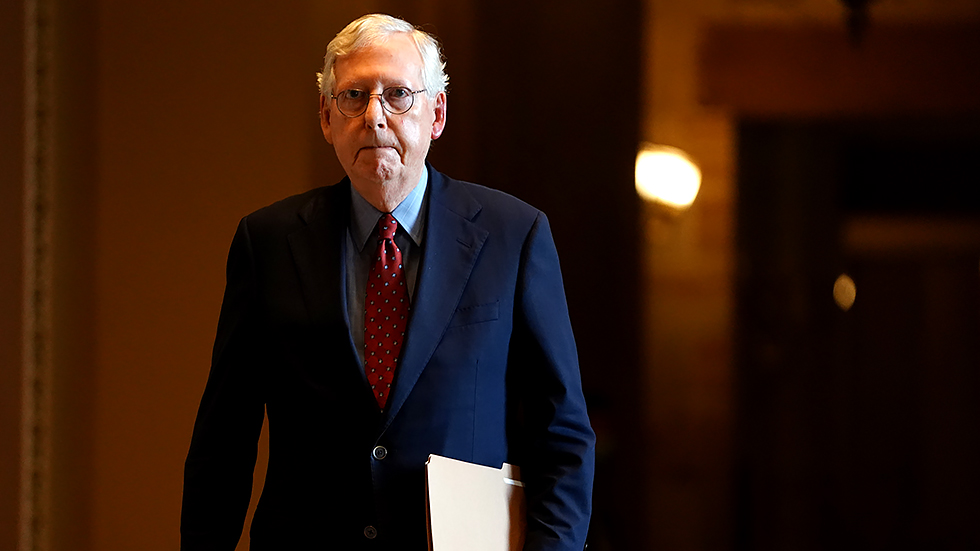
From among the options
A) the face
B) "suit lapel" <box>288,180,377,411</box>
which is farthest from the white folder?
the face

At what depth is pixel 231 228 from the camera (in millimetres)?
2725

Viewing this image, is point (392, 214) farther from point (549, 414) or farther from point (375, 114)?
point (549, 414)

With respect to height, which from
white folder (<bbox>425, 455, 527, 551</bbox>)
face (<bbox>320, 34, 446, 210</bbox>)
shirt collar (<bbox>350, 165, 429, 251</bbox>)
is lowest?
white folder (<bbox>425, 455, 527, 551</bbox>)

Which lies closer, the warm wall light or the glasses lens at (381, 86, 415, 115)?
the glasses lens at (381, 86, 415, 115)

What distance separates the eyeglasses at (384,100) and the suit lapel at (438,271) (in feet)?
0.47

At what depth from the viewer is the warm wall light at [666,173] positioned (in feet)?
9.15

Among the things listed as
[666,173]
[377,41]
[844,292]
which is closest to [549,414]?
[377,41]

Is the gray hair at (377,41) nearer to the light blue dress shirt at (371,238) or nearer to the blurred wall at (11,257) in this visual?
the light blue dress shirt at (371,238)

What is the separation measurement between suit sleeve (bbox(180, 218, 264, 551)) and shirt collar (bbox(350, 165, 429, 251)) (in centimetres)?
18

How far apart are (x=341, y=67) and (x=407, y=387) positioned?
529 millimetres

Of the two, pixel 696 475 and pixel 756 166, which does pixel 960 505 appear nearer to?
pixel 696 475

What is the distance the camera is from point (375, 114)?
4.60 ft

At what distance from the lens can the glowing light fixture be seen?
9.16 feet

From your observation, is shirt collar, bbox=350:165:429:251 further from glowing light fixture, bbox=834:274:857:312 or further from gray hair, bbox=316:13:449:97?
glowing light fixture, bbox=834:274:857:312
